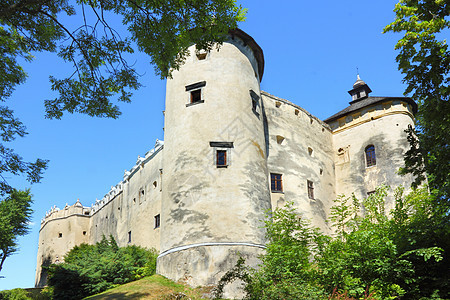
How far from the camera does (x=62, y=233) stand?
154 ft

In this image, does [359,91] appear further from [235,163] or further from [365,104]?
[235,163]

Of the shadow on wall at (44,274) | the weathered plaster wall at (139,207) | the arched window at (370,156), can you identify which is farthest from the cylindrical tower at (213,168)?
the shadow on wall at (44,274)

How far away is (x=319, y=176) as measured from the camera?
2941 centimetres

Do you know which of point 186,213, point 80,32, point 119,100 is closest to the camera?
point 80,32

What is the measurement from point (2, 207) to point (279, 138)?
22.0 metres

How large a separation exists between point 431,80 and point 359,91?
26.0 m

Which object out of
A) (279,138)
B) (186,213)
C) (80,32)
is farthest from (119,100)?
(279,138)

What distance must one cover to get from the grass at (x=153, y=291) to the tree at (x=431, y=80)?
9517mm

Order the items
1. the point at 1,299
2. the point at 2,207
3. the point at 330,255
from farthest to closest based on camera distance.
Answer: the point at 2,207
the point at 1,299
the point at 330,255

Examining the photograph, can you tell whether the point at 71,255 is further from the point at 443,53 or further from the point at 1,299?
the point at 443,53

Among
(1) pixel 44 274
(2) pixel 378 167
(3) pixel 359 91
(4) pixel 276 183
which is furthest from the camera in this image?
(1) pixel 44 274

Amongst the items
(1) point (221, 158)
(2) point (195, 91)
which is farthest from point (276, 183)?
(2) point (195, 91)

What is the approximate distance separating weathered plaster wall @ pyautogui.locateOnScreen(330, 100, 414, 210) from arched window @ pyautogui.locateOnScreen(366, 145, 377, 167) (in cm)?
24

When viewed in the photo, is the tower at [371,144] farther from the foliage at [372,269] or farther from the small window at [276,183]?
the foliage at [372,269]
